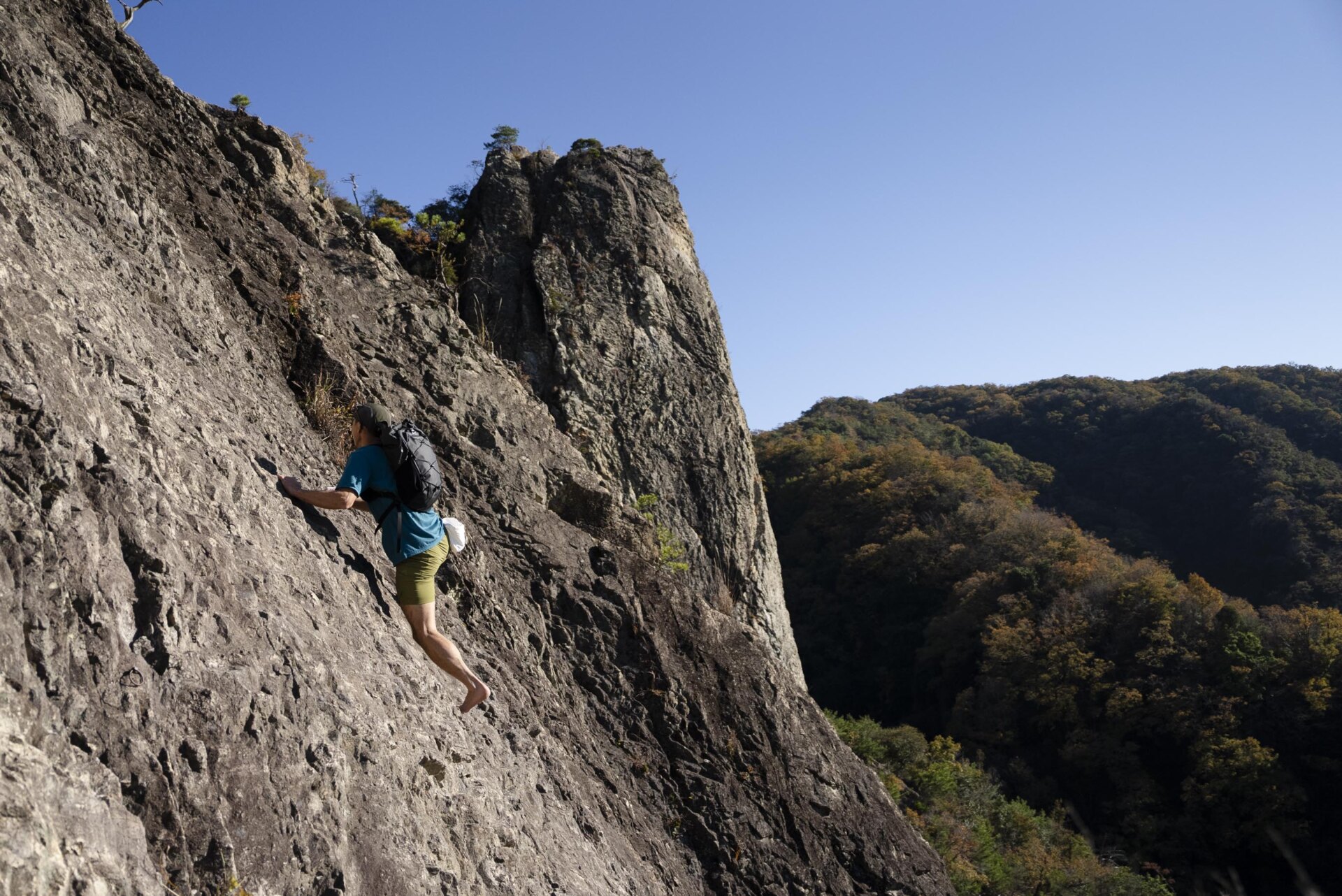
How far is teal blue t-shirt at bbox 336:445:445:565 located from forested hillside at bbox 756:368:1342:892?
68.7ft

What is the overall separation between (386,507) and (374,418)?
0.48 metres

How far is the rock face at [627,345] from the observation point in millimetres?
11109

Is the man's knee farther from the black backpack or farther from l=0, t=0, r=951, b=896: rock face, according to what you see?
the black backpack

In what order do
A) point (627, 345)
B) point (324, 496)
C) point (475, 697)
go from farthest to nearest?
point (627, 345), point (475, 697), point (324, 496)

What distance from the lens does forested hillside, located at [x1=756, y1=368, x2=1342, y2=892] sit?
94.4ft

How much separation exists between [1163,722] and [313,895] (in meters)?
33.0

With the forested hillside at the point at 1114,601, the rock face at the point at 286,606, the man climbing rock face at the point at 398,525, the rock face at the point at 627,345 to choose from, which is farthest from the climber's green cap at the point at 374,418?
the forested hillside at the point at 1114,601

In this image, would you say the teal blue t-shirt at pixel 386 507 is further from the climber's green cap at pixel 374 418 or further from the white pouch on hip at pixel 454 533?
the white pouch on hip at pixel 454 533

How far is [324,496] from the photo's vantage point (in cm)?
495

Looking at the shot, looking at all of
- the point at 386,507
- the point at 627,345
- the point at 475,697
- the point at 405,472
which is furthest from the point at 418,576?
the point at 627,345

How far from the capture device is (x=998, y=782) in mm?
29141

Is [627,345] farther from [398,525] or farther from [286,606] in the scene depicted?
[286,606]

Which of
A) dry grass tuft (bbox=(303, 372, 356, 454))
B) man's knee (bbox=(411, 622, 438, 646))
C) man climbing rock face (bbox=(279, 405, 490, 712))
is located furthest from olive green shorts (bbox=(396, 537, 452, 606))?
dry grass tuft (bbox=(303, 372, 356, 454))

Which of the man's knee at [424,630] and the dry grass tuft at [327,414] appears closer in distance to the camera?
the man's knee at [424,630]
